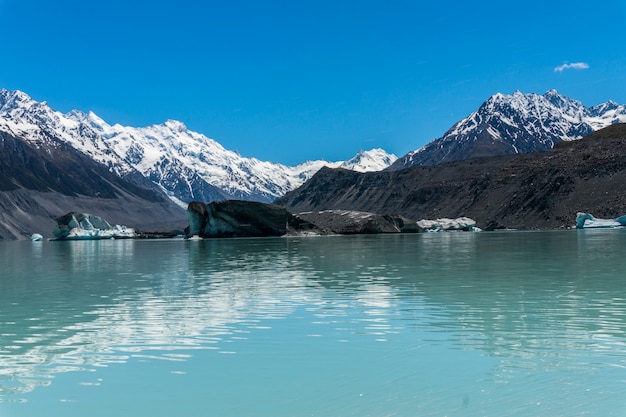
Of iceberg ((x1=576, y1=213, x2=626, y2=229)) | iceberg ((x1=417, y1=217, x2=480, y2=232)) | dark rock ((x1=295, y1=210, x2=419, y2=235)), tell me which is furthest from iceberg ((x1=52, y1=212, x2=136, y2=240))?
iceberg ((x1=576, y1=213, x2=626, y2=229))

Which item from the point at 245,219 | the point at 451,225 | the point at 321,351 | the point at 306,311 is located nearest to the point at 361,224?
the point at 245,219

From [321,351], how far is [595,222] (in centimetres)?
13901

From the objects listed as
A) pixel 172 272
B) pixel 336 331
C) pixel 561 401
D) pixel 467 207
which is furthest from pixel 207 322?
pixel 467 207

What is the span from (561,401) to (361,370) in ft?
14.0

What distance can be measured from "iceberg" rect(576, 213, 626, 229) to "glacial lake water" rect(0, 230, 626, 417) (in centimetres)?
11801

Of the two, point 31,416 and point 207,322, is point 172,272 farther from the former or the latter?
point 31,416

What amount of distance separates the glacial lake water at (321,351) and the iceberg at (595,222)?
118007 millimetres

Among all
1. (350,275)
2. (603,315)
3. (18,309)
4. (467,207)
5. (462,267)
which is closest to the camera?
(603,315)

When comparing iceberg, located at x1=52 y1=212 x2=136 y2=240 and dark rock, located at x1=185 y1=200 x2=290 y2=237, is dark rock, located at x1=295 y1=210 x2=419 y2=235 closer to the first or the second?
dark rock, located at x1=185 y1=200 x2=290 y2=237

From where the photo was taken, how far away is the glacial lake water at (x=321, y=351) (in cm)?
1159

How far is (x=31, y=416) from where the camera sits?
36.9 feet

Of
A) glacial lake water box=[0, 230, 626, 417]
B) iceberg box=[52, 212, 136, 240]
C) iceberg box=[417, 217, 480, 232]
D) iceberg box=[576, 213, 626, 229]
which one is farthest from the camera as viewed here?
iceberg box=[52, 212, 136, 240]

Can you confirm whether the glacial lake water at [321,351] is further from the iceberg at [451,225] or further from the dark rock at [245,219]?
the iceberg at [451,225]

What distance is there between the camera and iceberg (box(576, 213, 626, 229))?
13650 cm
